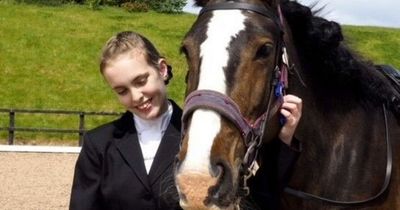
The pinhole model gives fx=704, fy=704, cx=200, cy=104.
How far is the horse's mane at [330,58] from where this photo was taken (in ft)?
11.9

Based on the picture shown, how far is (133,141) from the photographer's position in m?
3.79

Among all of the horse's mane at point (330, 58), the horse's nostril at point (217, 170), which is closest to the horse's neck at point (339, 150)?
the horse's mane at point (330, 58)

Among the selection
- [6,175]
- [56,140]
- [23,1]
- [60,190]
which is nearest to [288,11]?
[60,190]

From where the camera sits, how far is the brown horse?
282 cm

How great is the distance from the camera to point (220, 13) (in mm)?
3139

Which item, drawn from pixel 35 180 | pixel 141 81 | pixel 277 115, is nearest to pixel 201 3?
pixel 141 81

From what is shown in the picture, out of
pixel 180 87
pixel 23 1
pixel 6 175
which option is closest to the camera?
pixel 6 175

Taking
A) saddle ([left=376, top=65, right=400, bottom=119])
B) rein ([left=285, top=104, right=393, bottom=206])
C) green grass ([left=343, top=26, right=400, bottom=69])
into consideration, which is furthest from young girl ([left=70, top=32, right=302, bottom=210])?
green grass ([left=343, top=26, right=400, bottom=69])

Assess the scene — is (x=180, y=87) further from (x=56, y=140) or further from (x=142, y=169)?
(x=142, y=169)

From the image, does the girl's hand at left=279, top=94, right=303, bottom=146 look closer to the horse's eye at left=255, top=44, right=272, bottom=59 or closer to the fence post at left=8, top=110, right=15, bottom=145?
the horse's eye at left=255, top=44, right=272, bottom=59

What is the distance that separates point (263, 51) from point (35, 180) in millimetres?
12055

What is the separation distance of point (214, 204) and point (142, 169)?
101 cm

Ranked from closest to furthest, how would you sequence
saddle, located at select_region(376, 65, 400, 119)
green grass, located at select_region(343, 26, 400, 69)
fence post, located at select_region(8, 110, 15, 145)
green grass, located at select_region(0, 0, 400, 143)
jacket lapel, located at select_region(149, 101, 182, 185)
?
jacket lapel, located at select_region(149, 101, 182, 185)
saddle, located at select_region(376, 65, 400, 119)
fence post, located at select_region(8, 110, 15, 145)
green grass, located at select_region(0, 0, 400, 143)
green grass, located at select_region(343, 26, 400, 69)

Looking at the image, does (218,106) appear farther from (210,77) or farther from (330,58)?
(330,58)
